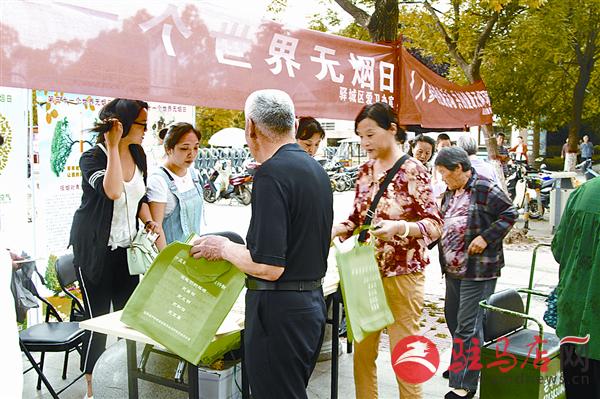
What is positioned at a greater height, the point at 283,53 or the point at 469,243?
the point at 283,53

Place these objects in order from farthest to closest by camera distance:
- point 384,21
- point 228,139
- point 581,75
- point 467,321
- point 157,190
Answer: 1. point 228,139
2. point 581,75
3. point 384,21
4. point 467,321
5. point 157,190

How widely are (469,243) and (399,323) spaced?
3.06 feet

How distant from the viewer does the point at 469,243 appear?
12.1 feet

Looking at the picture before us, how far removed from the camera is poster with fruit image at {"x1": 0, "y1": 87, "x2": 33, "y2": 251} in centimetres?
408

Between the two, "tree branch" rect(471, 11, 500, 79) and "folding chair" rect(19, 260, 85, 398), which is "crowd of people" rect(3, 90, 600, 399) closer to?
"folding chair" rect(19, 260, 85, 398)

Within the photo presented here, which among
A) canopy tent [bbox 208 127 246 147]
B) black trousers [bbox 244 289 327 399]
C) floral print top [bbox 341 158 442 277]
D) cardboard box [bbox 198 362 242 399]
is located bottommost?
cardboard box [bbox 198 362 242 399]

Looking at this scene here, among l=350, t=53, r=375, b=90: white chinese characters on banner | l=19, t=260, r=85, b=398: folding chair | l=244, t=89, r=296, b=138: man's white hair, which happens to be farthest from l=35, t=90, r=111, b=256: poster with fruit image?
l=244, t=89, r=296, b=138: man's white hair

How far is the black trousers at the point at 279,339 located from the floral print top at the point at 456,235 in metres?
1.71

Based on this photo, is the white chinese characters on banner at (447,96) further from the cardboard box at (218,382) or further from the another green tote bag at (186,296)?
the another green tote bag at (186,296)

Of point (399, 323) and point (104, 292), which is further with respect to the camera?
point (104, 292)

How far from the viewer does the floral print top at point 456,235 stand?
3715mm

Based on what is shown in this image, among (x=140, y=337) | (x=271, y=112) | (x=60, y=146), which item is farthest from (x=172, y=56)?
(x=60, y=146)

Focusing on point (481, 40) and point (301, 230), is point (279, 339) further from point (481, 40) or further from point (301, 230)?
point (481, 40)

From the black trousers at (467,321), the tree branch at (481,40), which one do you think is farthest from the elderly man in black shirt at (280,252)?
the tree branch at (481,40)
